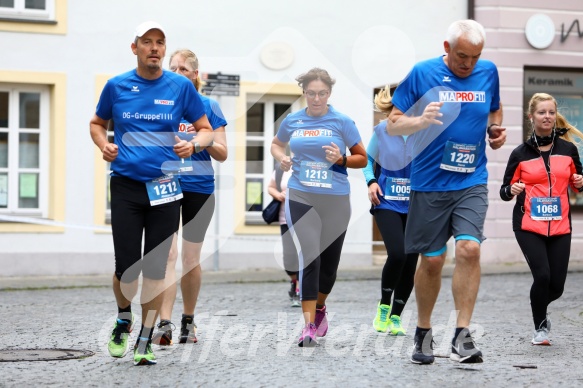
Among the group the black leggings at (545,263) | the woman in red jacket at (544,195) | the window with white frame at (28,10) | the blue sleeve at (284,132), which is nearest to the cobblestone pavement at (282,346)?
the black leggings at (545,263)

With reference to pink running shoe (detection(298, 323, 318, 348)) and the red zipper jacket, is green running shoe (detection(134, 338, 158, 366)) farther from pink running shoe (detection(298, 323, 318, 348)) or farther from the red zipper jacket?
the red zipper jacket

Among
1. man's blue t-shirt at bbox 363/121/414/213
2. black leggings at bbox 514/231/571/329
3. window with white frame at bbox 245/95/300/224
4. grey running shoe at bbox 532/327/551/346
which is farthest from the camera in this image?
window with white frame at bbox 245/95/300/224

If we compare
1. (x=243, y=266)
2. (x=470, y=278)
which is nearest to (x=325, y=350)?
(x=470, y=278)

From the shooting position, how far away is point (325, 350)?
821 cm

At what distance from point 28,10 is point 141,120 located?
10.4 m

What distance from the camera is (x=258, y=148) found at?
60.8 feet

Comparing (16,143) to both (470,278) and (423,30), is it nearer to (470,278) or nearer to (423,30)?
(423,30)

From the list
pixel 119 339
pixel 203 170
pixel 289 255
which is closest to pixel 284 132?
pixel 203 170

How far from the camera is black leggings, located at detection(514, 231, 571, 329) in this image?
29.2 ft

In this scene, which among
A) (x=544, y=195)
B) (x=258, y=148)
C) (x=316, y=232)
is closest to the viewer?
(x=316, y=232)

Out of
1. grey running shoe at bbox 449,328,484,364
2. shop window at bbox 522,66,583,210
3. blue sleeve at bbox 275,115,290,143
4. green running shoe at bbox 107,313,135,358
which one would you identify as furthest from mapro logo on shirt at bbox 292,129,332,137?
shop window at bbox 522,66,583,210

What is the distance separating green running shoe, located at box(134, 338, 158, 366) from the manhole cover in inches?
24.2

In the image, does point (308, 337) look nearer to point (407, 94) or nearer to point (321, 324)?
point (321, 324)

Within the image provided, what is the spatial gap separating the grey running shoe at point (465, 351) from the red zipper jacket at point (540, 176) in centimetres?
201
